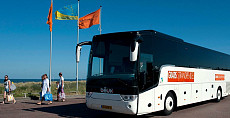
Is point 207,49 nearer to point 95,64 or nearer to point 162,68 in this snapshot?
point 162,68

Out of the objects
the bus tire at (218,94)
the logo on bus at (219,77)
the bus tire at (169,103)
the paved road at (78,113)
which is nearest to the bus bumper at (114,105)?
the paved road at (78,113)

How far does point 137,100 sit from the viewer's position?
8633mm

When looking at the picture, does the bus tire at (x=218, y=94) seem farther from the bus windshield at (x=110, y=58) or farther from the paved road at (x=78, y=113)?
the bus windshield at (x=110, y=58)

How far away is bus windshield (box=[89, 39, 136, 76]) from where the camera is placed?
348 inches

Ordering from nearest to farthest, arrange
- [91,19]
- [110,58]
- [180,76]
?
1. [110,58]
2. [180,76]
3. [91,19]

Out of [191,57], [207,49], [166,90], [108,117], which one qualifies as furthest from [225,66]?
[108,117]

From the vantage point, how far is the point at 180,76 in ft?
37.6

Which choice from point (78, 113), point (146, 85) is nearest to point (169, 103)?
point (146, 85)

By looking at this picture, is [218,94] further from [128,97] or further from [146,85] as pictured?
[128,97]

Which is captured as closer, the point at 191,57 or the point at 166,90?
the point at 166,90

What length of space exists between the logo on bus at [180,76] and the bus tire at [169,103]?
28.4 inches

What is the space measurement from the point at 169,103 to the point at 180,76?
5.14 ft

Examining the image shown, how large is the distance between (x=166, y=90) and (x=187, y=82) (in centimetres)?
222

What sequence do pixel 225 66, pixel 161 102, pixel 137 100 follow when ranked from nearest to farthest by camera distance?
pixel 137 100, pixel 161 102, pixel 225 66
